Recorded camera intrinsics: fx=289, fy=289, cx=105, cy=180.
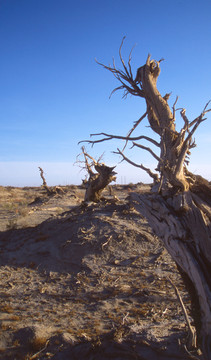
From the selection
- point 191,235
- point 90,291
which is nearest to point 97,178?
point 90,291

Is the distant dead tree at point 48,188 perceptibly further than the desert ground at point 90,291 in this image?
Yes

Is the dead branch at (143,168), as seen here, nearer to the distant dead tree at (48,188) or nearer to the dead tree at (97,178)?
the dead tree at (97,178)

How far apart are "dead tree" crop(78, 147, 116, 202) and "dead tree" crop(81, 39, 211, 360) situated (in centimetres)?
636

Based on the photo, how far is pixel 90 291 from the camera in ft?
19.4

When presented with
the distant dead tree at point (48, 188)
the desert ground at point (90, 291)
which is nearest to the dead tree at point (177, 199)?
the desert ground at point (90, 291)

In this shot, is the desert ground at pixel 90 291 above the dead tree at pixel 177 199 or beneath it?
beneath

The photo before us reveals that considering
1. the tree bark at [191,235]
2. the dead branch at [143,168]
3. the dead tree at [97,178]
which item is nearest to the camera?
the tree bark at [191,235]

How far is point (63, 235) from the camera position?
835 centimetres

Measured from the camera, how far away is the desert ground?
3.70m

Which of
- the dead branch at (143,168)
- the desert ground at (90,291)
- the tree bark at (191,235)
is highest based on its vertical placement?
the dead branch at (143,168)

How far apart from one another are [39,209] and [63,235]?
641 cm

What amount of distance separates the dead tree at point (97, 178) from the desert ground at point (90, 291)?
35.4 inches

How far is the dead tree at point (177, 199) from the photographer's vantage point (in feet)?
9.64

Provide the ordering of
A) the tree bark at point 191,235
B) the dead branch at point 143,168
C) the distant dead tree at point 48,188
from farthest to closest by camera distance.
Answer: the distant dead tree at point 48,188
the dead branch at point 143,168
the tree bark at point 191,235
